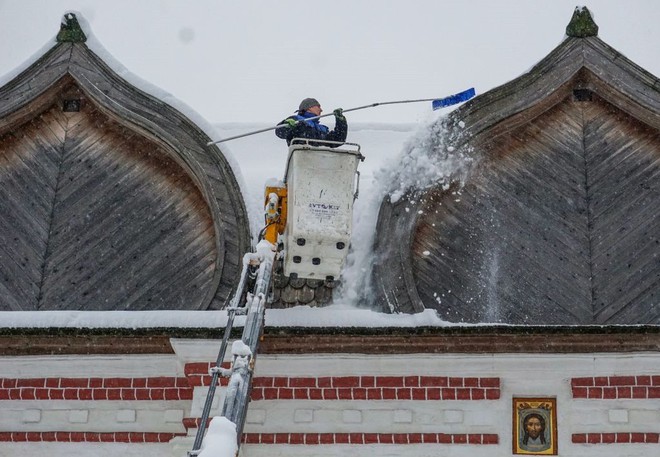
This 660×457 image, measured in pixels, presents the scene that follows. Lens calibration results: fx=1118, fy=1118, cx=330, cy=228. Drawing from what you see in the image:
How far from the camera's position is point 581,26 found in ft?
31.9

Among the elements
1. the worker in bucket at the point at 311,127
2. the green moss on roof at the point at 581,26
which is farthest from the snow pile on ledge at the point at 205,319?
the green moss on roof at the point at 581,26

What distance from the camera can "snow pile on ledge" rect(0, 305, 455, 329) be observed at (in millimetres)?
8312

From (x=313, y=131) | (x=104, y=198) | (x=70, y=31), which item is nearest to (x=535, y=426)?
(x=313, y=131)

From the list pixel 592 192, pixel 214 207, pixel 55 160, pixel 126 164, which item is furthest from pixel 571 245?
pixel 55 160

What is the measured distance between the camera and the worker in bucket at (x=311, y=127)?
8.42 m

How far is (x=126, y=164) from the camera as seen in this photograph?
9852 mm

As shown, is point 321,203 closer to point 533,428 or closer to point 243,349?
point 243,349

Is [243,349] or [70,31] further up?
[70,31]

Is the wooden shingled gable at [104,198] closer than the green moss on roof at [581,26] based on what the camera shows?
Yes

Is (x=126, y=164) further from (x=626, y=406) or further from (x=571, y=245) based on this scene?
(x=626, y=406)

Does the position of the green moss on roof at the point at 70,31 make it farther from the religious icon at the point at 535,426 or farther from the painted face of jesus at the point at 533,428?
the painted face of jesus at the point at 533,428

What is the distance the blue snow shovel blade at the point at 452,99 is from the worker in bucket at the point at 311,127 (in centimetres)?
75

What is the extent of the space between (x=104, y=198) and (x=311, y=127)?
7.46 feet

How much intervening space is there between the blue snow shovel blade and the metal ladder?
1.79 metres
